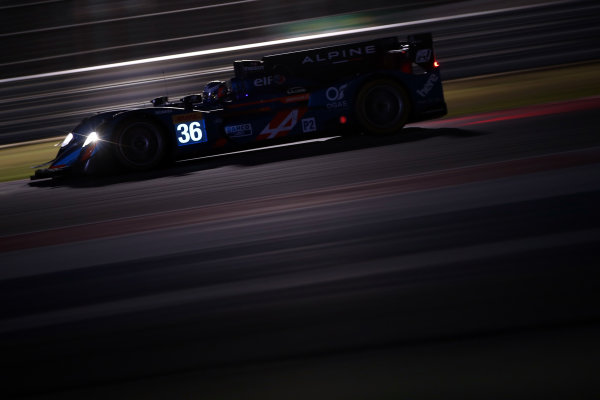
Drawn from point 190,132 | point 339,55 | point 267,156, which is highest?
point 339,55

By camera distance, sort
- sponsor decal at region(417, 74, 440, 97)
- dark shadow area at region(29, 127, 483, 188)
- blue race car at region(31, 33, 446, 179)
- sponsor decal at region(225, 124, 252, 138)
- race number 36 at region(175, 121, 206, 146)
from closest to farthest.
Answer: dark shadow area at region(29, 127, 483, 188) → blue race car at region(31, 33, 446, 179) → race number 36 at region(175, 121, 206, 146) → sponsor decal at region(225, 124, 252, 138) → sponsor decal at region(417, 74, 440, 97)

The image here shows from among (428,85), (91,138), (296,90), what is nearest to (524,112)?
(428,85)

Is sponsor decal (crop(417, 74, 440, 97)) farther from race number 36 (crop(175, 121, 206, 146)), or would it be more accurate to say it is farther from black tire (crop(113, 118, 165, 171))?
black tire (crop(113, 118, 165, 171))

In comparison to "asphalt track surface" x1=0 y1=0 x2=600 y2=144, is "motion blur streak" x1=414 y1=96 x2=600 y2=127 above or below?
below

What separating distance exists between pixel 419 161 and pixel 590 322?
4.10 metres

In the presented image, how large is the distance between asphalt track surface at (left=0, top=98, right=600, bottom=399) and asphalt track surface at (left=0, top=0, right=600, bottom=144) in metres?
10.3

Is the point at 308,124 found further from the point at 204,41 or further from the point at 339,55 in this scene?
the point at 204,41

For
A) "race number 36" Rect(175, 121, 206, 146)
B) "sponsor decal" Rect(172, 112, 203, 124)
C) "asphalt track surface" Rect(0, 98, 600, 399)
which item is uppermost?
"sponsor decal" Rect(172, 112, 203, 124)

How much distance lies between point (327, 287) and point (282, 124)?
5.48 meters

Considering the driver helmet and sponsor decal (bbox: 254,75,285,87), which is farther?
the driver helmet

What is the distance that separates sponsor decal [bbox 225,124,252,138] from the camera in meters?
8.73

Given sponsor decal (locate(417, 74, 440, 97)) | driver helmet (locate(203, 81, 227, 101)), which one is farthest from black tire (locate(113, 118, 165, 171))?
sponsor decal (locate(417, 74, 440, 97))

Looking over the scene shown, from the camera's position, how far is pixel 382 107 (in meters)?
9.05

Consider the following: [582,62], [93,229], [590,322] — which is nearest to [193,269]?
[93,229]
